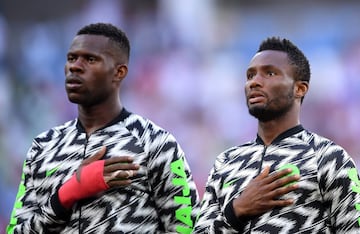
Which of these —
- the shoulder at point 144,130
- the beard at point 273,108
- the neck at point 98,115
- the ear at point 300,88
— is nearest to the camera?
the beard at point 273,108

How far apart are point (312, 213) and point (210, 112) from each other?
29.7 feet

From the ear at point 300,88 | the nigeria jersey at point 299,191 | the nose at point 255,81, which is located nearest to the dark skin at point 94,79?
the nigeria jersey at point 299,191

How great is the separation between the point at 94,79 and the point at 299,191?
52.9 inches

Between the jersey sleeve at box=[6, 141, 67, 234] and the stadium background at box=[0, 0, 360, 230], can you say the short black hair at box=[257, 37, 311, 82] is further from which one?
the stadium background at box=[0, 0, 360, 230]

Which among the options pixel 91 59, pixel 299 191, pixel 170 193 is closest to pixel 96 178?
pixel 170 193

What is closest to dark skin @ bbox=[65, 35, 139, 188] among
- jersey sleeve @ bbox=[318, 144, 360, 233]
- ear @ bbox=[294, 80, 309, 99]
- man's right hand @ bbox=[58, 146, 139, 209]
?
man's right hand @ bbox=[58, 146, 139, 209]

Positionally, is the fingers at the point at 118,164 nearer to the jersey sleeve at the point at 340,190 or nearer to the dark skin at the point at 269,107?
the dark skin at the point at 269,107

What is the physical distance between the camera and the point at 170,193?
5168mm

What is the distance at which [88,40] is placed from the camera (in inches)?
211

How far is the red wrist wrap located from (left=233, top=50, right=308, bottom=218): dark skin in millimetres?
738

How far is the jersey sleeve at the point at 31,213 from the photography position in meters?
5.12

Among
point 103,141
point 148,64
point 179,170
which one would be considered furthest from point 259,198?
point 148,64

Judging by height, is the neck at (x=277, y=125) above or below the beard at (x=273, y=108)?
below

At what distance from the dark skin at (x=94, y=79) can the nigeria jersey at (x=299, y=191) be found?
0.73m
